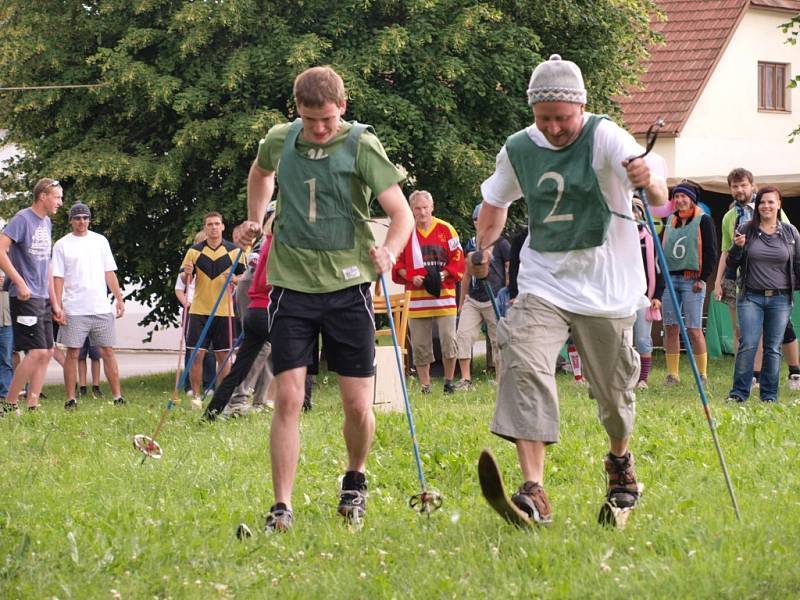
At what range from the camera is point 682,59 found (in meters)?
34.2

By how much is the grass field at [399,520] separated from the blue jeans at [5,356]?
343cm

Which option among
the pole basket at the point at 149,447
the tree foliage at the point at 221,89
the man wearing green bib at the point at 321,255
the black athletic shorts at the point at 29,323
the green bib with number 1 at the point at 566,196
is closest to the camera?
the green bib with number 1 at the point at 566,196

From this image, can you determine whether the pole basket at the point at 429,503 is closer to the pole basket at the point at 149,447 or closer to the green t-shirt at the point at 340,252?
the green t-shirt at the point at 340,252

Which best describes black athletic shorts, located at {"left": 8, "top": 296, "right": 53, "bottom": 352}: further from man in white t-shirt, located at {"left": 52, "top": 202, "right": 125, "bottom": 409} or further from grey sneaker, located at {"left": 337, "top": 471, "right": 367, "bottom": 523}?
grey sneaker, located at {"left": 337, "top": 471, "right": 367, "bottom": 523}

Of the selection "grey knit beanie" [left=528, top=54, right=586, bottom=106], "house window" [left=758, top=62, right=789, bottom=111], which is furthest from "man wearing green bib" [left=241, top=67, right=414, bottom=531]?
"house window" [left=758, top=62, right=789, bottom=111]

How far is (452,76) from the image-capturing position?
18078mm

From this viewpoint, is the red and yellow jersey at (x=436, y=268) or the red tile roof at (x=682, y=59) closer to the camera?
the red and yellow jersey at (x=436, y=268)

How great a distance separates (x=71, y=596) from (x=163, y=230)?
1410 centimetres

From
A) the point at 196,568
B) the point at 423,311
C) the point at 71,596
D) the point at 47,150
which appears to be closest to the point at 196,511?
the point at 196,568

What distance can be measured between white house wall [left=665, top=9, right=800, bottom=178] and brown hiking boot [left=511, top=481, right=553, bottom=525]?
28.5 metres

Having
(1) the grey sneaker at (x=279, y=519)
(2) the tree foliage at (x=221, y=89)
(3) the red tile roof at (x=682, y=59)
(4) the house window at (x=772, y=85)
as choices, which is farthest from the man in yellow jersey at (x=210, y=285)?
(4) the house window at (x=772, y=85)

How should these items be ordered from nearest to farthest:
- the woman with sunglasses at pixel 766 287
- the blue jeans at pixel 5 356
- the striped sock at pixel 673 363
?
the woman with sunglasses at pixel 766 287, the blue jeans at pixel 5 356, the striped sock at pixel 673 363

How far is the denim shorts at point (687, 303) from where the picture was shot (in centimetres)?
1363

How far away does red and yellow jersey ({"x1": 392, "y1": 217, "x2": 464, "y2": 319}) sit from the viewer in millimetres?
13844
